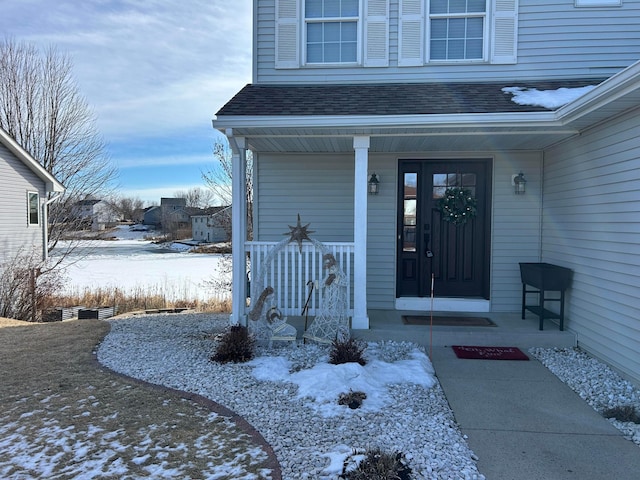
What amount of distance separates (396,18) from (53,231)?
14012 mm

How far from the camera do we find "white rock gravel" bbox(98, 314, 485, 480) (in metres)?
2.49

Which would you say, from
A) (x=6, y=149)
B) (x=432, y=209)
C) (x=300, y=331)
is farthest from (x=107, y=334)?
(x=6, y=149)

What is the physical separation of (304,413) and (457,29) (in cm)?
571

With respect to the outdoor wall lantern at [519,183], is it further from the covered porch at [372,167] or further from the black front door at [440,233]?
the black front door at [440,233]

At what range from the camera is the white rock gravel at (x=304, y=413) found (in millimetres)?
2490

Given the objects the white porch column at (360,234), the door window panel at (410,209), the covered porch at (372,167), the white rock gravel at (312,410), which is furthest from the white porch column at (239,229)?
the door window panel at (410,209)

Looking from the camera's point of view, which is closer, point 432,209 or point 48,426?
point 48,426

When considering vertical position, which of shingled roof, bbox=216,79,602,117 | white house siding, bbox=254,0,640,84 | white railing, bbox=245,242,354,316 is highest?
white house siding, bbox=254,0,640,84

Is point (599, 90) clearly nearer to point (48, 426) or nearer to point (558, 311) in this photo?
point (558, 311)

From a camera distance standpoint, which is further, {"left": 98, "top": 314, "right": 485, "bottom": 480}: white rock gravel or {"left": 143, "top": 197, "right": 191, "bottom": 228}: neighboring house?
{"left": 143, "top": 197, "right": 191, "bottom": 228}: neighboring house

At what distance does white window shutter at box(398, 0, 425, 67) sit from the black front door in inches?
58.6

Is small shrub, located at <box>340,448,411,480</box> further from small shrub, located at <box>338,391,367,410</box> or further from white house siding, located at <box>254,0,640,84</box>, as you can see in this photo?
white house siding, located at <box>254,0,640,84</box>

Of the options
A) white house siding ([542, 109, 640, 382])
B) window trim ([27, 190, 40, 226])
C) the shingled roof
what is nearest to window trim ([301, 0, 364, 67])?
the shingled roof

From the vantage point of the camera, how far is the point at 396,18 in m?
6.09
